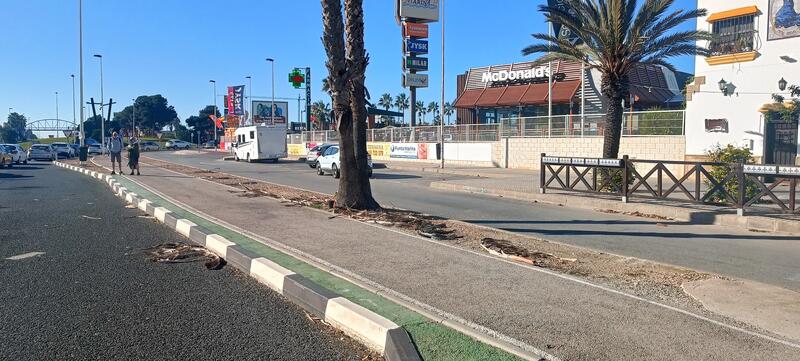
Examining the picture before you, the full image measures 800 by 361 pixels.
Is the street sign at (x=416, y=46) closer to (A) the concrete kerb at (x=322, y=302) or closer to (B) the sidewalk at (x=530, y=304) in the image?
(B) the sidewalk at (x=530, y=304)

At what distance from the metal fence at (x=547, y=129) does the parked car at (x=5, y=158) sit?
63.1ft

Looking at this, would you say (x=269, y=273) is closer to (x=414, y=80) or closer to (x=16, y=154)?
(x=414, y=80)

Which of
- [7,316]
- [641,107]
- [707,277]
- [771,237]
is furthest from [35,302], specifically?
[641,107]

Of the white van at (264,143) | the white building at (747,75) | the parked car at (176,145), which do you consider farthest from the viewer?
the parked car at (176,145)

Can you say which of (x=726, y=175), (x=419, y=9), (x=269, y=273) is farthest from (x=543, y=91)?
(x=269, y=273)

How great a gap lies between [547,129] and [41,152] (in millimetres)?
38440

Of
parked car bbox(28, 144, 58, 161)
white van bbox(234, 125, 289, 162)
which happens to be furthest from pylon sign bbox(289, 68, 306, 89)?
parked car bbox(28, 144, 58, 161)

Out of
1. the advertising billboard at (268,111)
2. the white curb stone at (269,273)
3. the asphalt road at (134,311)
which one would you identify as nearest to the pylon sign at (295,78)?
the advertising billboard at (268,111)

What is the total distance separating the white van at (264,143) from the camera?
133 ft

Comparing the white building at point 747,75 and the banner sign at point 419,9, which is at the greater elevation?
the banner sign at point 419,9

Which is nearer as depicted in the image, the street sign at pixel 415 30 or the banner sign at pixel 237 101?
the street sign at pixel 415 30

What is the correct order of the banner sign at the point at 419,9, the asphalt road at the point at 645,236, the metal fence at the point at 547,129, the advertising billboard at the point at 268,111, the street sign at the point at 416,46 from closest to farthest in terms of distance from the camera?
the asphalt road at the point at 645,236 → the metal fence at the point at 547,129 → the banner sign at the point at 419,9 → the street sign at the point at 416,46 → the advertising billboard at the point at 268,111

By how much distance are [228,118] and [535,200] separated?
7469cm

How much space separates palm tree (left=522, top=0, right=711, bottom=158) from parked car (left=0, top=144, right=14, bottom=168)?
1157 inches
